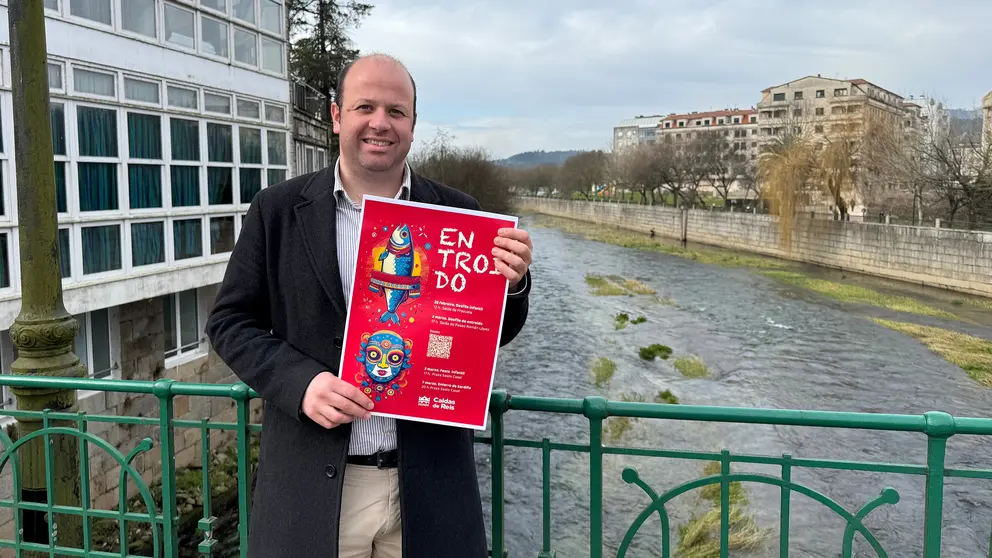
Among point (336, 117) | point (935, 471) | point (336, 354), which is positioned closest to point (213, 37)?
point (336, 117)

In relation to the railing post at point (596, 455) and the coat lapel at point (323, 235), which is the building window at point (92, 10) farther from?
the railing post at point (596, 455)

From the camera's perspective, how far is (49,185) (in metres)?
3.79

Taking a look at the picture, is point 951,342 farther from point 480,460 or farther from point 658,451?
point 658,451

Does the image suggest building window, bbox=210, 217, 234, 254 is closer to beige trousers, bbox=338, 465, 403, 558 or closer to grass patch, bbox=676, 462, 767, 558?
grass patch, bbox=676, 462, 767, 558

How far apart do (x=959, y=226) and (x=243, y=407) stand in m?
31.9

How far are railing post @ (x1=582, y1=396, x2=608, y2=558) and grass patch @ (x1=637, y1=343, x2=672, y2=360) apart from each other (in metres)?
16.7

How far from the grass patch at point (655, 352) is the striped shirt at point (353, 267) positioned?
57.5 ft

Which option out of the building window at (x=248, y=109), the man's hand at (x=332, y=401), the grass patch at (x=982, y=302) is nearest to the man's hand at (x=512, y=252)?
the man's hand at (x=332, y=401)

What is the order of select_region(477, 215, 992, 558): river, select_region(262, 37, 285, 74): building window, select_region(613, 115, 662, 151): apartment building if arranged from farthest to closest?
select_region(613, 115, 662, 151): apartment building → select_region(262, 37, 285, 74): building window → select_region(477, 215, 992, 558): river

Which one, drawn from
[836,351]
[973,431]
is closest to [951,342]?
[836,351]

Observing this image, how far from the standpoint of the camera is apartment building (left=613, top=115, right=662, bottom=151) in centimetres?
16225

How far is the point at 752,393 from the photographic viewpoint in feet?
52.9

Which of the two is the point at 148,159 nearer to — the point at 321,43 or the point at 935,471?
the point at 935,471

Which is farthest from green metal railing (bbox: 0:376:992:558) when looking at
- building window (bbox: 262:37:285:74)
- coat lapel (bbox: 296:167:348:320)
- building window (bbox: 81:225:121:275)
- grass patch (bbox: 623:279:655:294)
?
grass patch (bbox: 623:279:655:294)
